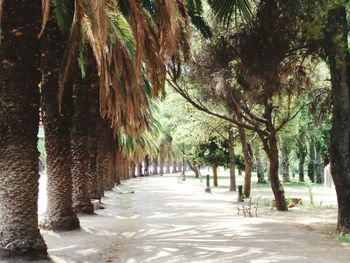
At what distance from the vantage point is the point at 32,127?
30.9ft

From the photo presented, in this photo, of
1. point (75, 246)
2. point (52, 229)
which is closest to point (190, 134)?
point (52, 229)

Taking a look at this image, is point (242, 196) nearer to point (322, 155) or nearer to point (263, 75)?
point (263, 75)

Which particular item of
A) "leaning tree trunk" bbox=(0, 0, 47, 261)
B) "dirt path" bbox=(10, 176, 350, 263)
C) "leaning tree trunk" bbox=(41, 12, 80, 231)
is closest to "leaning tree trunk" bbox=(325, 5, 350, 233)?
"dirt path" bbox=(10, 176, 350, 263)

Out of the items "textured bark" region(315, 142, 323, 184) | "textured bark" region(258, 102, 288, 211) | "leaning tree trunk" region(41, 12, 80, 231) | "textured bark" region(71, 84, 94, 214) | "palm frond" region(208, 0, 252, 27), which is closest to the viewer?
"palm frond" region(208, 0, 252, 27)

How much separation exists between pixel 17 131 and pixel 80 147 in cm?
758

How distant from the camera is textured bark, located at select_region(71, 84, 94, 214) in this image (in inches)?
649

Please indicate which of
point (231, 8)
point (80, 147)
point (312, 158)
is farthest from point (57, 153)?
point (312, 158)

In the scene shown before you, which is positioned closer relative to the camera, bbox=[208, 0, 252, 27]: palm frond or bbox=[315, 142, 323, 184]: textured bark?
bbox=[208, 0, 252, 27]: palm frond

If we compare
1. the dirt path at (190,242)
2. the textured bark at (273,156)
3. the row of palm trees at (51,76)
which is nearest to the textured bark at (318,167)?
the textured bark at (273,156)

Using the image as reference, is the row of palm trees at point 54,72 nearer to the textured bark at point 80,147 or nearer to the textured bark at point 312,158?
the textured bark at point 80,147

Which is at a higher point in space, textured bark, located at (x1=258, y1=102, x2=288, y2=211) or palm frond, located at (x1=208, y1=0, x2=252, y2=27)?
palm frond, located at (x1=208, y1=0, x2=252, y2=27)

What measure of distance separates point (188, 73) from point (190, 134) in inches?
497

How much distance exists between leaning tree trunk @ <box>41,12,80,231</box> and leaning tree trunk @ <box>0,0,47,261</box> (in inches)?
136

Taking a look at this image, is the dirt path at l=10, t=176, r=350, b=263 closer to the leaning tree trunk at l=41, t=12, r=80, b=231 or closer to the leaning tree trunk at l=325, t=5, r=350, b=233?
the leaning tree trunk at l=41, t=12, r=80, b=231
